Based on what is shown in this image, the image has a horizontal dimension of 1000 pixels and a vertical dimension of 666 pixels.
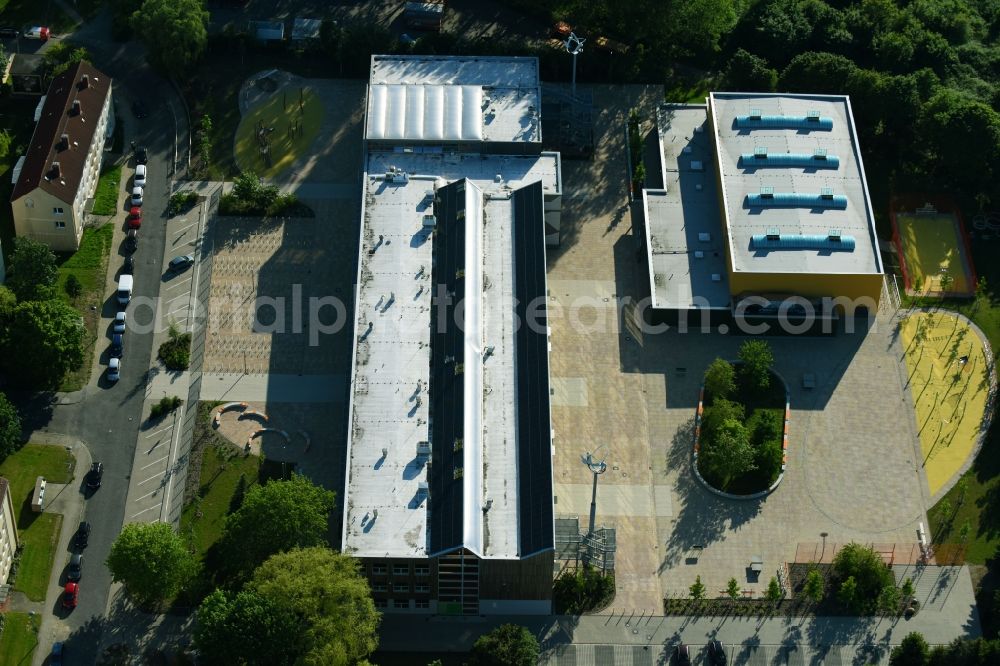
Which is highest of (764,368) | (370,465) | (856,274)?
(856,274)

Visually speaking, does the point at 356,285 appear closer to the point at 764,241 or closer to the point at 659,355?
the point at 659,355

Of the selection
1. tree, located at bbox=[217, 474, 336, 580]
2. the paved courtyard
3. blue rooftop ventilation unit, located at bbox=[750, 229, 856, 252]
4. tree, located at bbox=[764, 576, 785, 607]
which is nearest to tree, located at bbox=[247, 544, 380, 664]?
tree, located at bbox=[217, 474, 336, 580]

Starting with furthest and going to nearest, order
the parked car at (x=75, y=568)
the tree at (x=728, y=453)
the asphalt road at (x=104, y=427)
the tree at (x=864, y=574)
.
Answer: the tree at (x=728, y=453), the tree at (x=864, y=574), the parked car at (x=75, y=568), the asphalt road at (x=104, y=427)

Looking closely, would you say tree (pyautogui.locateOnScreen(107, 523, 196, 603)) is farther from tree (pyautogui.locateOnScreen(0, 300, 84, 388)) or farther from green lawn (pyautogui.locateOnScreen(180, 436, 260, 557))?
tree (pyautogui.locateOnScreen(0, 300, 84, 388))

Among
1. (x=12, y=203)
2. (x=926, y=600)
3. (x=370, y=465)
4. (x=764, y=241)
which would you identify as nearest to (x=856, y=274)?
(x=764, y=241)

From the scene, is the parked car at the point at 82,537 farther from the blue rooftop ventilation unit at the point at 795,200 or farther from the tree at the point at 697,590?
the blue rooftop ventilation unit at the point at 795,200

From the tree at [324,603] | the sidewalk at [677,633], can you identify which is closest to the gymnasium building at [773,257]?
the sidewalk at [677,633]
